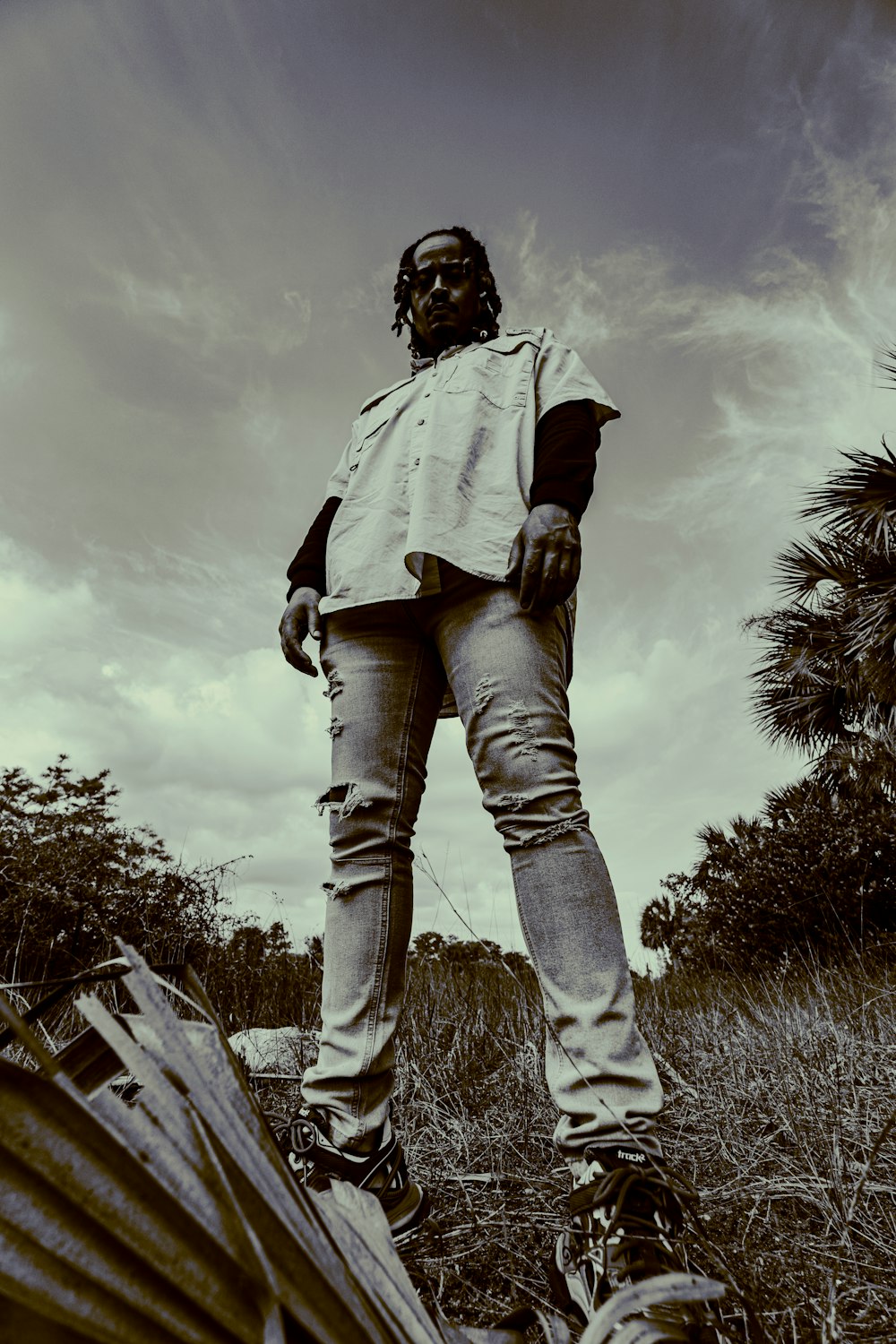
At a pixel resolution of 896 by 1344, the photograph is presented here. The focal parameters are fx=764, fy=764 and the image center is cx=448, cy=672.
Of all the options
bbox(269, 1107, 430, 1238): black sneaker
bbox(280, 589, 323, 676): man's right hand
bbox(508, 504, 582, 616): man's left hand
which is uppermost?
bbox(280, 589, 323, 676): man's right hand

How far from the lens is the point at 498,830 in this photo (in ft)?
4.97

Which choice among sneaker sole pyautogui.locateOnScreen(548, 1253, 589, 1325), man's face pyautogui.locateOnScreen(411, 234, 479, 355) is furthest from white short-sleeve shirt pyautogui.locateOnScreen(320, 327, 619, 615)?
sneaker sole pyautogui.locateOnScreen(548, 1253, 589, 1325)

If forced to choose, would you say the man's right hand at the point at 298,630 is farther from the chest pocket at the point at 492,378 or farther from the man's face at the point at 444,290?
the man's face at the point at 444,290

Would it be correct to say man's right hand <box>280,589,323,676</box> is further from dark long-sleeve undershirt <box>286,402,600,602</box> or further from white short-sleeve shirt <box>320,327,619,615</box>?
dark long-sleeve undershirt <box>286,402,600,602</box>

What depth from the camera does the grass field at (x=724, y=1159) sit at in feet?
3.64

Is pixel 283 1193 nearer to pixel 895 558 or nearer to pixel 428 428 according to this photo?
pixel 428 428

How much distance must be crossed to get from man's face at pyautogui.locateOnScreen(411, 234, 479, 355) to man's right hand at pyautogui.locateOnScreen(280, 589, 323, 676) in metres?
0.87

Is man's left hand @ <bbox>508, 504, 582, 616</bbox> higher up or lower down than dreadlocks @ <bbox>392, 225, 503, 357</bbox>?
lower down

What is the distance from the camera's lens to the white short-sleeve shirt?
1.72 m

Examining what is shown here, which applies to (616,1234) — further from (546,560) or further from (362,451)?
(362,451)

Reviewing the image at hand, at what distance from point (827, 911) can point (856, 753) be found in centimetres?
193

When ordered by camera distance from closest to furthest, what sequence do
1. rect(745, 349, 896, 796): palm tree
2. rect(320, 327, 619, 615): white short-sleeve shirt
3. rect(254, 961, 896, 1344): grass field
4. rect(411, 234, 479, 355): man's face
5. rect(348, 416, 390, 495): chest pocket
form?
rect(254, 961, 896, 1344): grass field
rect(320, 327, 619, 615): white short-sleeve shirt
rect(348, 416, 390, 495): chest pocket
rect(411, 234, 479, 355): man's face
rect(745, 349, 896, 796): palm tree

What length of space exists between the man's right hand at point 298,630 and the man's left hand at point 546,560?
604mm

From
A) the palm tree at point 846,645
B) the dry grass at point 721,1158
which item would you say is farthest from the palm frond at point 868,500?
the dry grass at point 721,1158
